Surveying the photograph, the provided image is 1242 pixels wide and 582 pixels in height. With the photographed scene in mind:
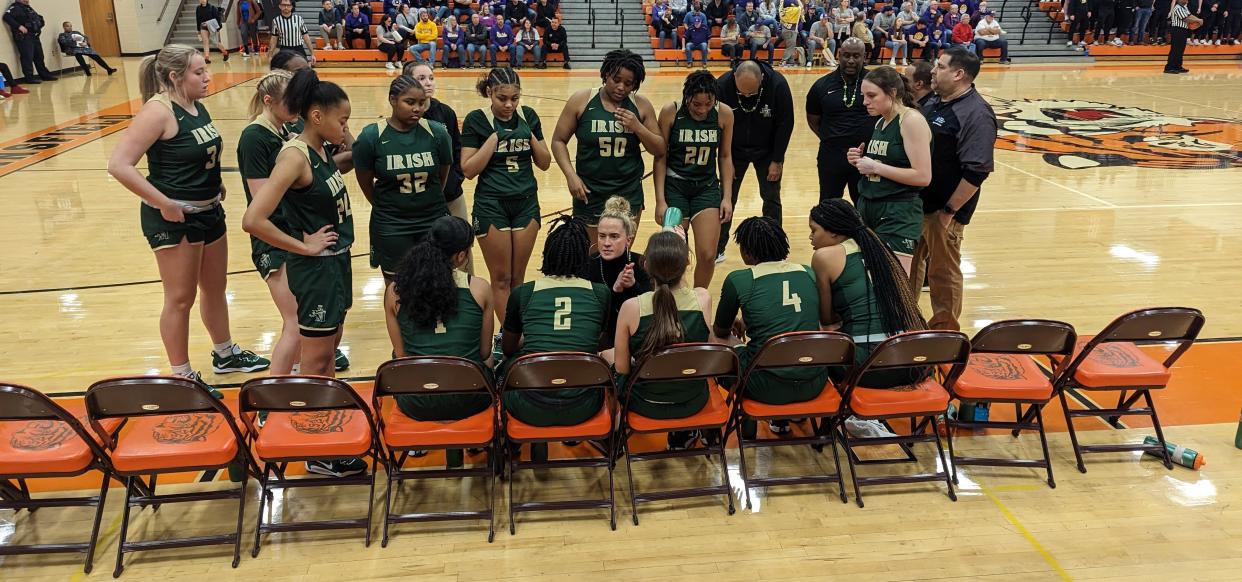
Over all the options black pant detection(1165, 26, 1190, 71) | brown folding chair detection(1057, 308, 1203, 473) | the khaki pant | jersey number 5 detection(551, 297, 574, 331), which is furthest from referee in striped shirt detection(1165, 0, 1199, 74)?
jersey number 5 detection(551, 297, 574, 331)

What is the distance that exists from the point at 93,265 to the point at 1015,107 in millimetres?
13562

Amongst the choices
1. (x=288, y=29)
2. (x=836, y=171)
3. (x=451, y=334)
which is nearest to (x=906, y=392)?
(x=451, y=334)

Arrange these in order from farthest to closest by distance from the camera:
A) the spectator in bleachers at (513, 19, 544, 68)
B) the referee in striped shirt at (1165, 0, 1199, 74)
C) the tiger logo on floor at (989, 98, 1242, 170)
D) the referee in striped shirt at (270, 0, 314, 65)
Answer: the spectator in bleachers at (513, 19, 544, 68) → the referee in striped shirt at (270, 0, 314, 65) → the referee in striped shirt at (1165, 0, 1199, 74) → the tiger logo on floor at (989, 98, 1242, 170)

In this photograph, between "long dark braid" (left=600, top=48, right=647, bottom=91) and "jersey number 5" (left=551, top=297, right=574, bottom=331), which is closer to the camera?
"jersey number 5" (left=551, top=297, right=574, bottom=331)

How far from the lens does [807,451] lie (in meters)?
4.08

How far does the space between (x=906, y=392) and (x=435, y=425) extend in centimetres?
204

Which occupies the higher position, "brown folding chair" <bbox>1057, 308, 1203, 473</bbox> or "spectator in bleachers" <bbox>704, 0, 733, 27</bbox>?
"spectator in bleachers" <bbox>704, 0, 733, 27</bbox>

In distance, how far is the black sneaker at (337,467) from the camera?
12.4 feet

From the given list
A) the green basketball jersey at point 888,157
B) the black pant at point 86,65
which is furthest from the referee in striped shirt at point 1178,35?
the black pant at point 86,65

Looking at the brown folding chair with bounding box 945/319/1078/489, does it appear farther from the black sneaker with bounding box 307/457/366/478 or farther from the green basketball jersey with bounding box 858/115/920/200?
the black sneaker with bounding box 307/457/366/478

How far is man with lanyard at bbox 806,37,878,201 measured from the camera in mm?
5787

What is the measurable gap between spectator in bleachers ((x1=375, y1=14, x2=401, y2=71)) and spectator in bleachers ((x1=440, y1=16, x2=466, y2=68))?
1037 mm

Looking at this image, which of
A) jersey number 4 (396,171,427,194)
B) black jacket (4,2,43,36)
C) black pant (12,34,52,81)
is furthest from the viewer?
black pant (12,34,52,81)

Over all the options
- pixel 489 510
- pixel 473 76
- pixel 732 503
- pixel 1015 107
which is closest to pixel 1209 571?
pixel 732 503
